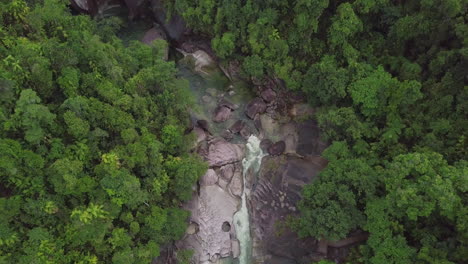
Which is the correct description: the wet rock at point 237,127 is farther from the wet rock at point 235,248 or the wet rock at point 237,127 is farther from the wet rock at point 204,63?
the wet rock at point 235,248

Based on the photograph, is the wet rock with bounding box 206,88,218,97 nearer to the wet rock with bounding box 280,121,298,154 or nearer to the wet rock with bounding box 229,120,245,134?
the wet rock with bounding box 229,120,245,134

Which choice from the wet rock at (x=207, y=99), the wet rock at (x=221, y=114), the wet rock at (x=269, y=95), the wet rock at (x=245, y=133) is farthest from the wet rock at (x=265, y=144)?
the wet rock at (x=207, y=99)

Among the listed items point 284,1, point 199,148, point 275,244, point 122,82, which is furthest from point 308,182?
point 122,82

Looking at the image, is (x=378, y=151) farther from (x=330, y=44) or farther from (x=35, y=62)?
(x=35, y=62)

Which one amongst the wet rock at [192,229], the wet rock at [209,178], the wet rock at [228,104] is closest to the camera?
the wet rock at [192,229]

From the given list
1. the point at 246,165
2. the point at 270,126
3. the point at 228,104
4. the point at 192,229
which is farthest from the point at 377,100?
the point at 192,229

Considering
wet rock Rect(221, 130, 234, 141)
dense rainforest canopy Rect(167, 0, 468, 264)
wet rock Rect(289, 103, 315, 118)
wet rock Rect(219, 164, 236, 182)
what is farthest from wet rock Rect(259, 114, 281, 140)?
wet rock Rect(219, 164, 236, 182)
